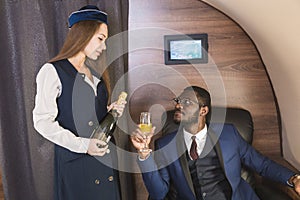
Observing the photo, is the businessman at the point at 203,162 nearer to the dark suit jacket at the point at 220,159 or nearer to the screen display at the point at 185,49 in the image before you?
the dark suit jacket at the point at 220,159

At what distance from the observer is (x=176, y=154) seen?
1.85 metres

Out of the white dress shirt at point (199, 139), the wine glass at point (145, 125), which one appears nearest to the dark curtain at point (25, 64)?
the wine glass at point (145, 125)

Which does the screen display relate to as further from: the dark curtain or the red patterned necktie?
the red patterned necktie

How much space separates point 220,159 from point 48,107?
2.79 feet

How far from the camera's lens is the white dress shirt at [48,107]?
142 centimetres

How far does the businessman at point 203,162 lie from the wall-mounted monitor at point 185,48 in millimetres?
465

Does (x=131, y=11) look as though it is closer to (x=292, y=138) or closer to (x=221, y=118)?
(x=221, y=118)

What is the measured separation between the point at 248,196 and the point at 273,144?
0.59 meters

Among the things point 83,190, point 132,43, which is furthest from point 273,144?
point 83,190

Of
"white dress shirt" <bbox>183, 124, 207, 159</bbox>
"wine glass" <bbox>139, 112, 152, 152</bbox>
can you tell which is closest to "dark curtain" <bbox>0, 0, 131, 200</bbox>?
"wine glass" <bbox>139, 112, 152, 152</bbox>

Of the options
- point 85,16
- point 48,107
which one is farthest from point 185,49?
point 48,107

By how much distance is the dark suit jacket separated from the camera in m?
1.82

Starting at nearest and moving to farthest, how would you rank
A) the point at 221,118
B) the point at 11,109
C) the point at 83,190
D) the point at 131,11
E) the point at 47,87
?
the point at 47,87, the point at 83,190, the point at 11,109, the point at 221,118, the point at 131,11

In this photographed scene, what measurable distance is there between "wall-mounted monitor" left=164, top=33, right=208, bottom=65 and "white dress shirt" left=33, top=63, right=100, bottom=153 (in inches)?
A: 36.8
